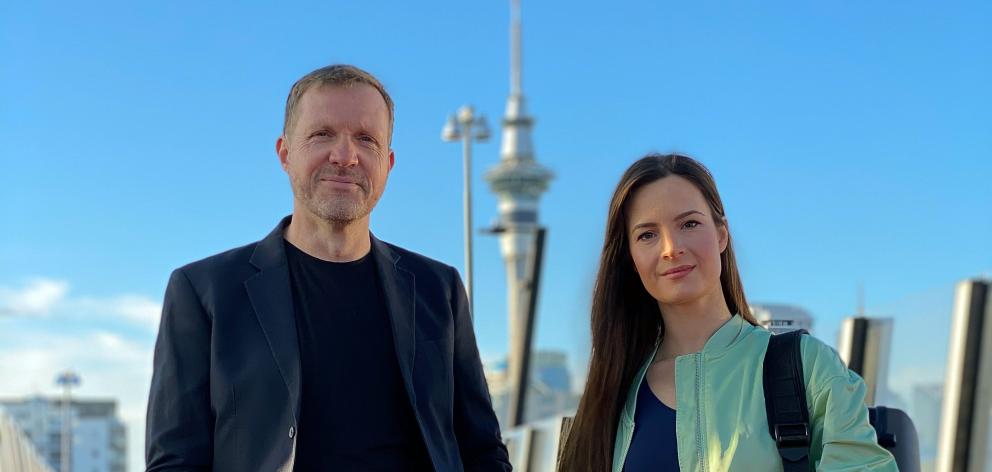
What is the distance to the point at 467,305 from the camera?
12.6 feet

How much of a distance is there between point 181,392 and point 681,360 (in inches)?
47.0

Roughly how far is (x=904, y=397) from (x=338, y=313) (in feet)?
14.5

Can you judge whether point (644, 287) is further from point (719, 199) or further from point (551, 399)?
point (551, 399)

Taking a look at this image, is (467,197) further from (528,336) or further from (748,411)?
(748,411)

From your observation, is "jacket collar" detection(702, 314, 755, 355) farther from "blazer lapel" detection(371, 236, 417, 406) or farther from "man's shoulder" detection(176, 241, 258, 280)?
"man's shoulder" detection(176, 241, 258, 280)

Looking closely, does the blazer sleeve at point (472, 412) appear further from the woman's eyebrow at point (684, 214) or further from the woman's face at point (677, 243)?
the woman's eyebrow at point (684, 214)

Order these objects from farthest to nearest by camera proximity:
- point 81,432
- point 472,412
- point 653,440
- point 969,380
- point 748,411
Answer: point 81,432 < point 969,380 < point 472,412 < point 653,440 < point 748,411

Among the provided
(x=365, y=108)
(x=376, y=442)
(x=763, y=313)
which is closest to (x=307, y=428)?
(x=376, y=442)

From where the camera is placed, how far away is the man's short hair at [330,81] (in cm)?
347

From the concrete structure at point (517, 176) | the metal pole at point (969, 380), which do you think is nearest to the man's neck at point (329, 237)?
the metal pole at point (969, 380)

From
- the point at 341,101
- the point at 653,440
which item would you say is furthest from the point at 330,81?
the point at 653,440

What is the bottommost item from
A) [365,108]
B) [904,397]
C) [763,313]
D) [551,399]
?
[551,399]

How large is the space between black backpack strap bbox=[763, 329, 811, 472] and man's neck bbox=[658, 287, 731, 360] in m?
0.18

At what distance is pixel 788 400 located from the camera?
9.70 feet
